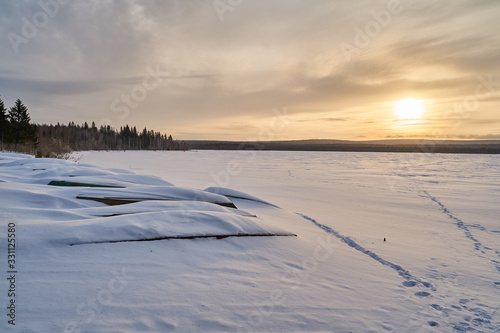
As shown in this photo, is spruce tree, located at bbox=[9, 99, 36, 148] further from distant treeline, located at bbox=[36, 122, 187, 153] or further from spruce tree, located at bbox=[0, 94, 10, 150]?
distant treeline, located at bbox=[36, 122, 187, 153]

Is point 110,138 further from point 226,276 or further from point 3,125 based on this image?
point 226,276

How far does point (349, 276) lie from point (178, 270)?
1901mm

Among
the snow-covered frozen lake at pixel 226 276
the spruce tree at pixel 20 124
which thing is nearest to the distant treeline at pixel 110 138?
the spruce tree at pixel 20 124

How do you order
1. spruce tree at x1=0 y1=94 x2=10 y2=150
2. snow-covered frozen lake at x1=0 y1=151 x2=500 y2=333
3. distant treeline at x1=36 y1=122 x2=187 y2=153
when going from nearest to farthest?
snow-covered frozen lake at x1=0 y1=151 x2=500 y2=333
spruce tree at x1=0 y1=94 x2=10 y2=150
distant treeline at x1=36 y1=122 x2=187 y2=153

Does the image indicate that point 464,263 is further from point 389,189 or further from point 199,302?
point 389,189

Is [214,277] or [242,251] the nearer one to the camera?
[214,277]

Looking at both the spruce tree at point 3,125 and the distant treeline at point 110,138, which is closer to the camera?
the spruce tree at point 3,125

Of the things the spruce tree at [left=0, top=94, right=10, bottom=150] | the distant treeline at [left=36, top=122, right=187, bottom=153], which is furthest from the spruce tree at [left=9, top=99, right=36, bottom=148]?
the distant treeline at [left=36, top=122, right=187, bottom=153]

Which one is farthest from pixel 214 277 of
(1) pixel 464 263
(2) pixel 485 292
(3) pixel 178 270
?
(1) pixel 464 263

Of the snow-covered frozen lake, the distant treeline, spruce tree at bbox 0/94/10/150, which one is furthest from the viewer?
the distant treeline

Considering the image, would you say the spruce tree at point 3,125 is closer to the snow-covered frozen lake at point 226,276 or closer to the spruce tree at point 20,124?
the spruce tree at point 20,124

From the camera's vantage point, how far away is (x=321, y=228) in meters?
5.19

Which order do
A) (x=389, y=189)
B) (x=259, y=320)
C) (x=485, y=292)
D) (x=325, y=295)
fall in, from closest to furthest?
Result: 1. (x=259, y=320)
2. (x=325, y=295)
3. (x=485, y=292)
4. (x=389, y=189)

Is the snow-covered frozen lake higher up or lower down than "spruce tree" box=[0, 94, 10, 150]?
lower down
